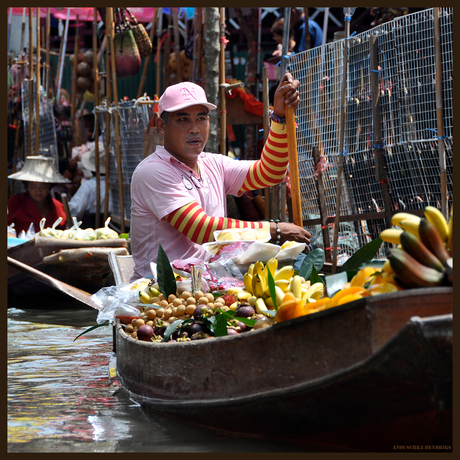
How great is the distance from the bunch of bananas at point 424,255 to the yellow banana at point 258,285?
0.78 metres

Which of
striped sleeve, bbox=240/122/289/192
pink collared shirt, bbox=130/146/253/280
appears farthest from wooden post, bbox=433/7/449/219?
pink collared shirt, bbox=130/146/253/280

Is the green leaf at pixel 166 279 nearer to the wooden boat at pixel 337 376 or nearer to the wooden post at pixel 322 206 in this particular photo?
the wooden boat at pixel 337 376

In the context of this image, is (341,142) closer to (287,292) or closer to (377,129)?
(377,129)

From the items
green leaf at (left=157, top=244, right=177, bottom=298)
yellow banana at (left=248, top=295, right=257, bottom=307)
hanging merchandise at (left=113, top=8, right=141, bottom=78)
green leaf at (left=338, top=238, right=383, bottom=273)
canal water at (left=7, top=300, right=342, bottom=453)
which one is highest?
hanging merchandise at (left=113, top=8, right=141, bottom=78)

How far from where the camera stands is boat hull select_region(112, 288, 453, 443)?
5.43ft

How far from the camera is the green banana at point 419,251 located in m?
1.73

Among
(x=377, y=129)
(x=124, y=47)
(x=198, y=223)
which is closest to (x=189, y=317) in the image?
(x=198, y=223)

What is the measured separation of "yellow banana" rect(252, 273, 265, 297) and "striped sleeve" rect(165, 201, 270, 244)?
2.45 ft

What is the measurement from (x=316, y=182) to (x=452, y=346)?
4.12m

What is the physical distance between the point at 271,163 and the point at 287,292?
163 cm

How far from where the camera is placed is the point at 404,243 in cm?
176

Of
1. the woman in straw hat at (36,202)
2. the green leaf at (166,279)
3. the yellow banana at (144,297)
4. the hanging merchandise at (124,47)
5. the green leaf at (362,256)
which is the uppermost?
the hanging merchandise at (124,47)

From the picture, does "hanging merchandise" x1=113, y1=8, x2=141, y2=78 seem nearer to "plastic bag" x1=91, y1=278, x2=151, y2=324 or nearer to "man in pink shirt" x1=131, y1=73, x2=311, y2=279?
"man in pink shirt" x1=131, y1=73, x2=311, y2=279

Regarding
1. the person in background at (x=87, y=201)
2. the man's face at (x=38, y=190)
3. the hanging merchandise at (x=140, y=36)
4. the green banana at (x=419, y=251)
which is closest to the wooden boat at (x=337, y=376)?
the green banana at (x=419, y=251)
